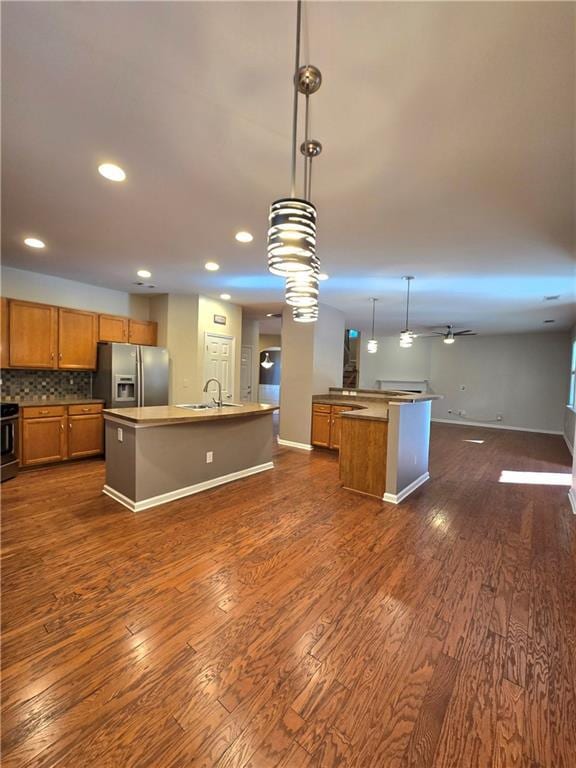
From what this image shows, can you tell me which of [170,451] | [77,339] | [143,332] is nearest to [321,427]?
[170,451]

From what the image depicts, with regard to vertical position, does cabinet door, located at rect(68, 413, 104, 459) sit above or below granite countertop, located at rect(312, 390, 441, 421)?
below

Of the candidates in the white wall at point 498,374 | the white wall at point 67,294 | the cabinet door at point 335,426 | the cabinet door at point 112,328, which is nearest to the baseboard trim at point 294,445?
the cabinet door at point 335,426

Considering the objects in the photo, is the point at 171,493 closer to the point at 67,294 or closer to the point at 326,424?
the point at 326,424

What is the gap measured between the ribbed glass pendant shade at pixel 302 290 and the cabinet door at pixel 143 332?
4.13 m

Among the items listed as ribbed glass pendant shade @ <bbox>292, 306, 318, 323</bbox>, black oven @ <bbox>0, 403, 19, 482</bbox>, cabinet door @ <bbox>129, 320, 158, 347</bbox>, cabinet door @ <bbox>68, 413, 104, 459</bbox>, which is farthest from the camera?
cabinet door @ <bbox>129, 320, 158, 347</bbox>

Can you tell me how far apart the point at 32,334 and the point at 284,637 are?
4880 millimetres

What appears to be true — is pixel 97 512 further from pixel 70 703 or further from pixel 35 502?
pixel 70 703

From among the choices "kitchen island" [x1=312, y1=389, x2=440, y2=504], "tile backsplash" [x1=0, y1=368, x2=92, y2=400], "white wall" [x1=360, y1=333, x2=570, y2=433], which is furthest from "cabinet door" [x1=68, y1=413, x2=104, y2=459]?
"white wall" [x1=360, y1=333, x2=570, y2=433]

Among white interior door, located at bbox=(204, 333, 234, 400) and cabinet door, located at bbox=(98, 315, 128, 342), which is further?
white interior door, located at bbox=(204, 333, 234, 400)

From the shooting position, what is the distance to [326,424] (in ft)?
20.0

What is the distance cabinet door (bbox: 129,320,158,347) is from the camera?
18.7 ft

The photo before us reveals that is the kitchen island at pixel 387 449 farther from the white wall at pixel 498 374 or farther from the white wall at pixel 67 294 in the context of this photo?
the white wall at pixel 498 374

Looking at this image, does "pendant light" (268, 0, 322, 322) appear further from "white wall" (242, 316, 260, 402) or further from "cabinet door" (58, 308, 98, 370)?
"white wall" (242, 316, 260, 402)

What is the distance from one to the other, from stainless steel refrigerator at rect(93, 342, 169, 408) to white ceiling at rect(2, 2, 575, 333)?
1.88 metres
